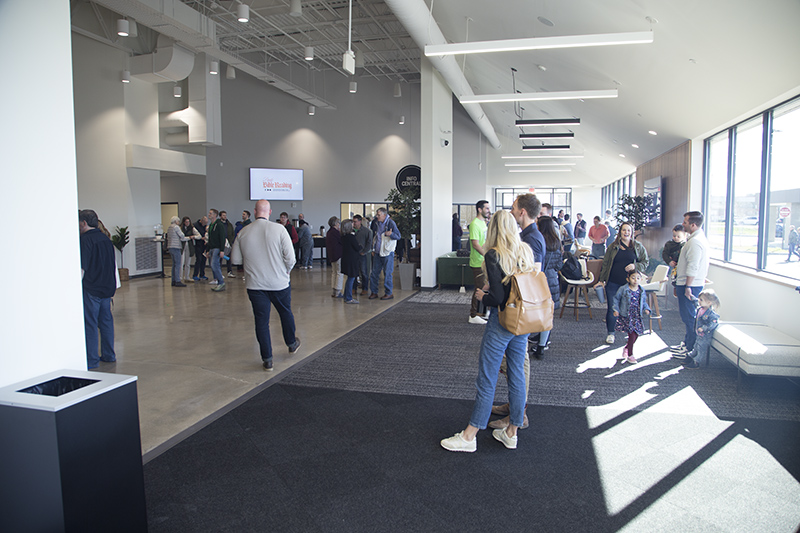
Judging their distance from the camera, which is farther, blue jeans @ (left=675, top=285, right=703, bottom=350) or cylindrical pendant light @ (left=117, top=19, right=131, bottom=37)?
cylindrical pendant light @ (left=117, top=19, right=131, bottom=37)

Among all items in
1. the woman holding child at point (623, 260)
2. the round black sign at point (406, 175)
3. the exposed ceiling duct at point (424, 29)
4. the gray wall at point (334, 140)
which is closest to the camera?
the woman holding child at point (623, 260)

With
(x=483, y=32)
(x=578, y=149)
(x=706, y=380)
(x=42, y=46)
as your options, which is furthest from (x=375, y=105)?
(x=42, y=46)

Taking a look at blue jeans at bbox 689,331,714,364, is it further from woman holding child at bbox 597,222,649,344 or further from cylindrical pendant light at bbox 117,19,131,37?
cylindrical pendant light at bbox 117,19,131,37

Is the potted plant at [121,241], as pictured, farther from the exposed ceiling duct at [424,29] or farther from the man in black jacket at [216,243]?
the exposed ceiling duct at [424,29]

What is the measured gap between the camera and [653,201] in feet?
33.9

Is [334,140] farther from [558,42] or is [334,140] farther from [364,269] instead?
[558,42]

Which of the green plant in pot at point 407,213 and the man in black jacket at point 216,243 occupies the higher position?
the green plant in pot at point 407,213

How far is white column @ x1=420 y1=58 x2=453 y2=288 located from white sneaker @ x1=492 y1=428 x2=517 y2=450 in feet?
23.3

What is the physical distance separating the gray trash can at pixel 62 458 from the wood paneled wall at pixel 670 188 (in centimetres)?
892

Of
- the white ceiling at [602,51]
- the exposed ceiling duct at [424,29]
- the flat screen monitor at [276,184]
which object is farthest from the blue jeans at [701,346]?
the flat screen monitor at [276,184]

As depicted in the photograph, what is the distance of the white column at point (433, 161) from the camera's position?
33.2ft

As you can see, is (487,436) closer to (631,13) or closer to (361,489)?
(361,489)

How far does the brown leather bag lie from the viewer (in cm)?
295

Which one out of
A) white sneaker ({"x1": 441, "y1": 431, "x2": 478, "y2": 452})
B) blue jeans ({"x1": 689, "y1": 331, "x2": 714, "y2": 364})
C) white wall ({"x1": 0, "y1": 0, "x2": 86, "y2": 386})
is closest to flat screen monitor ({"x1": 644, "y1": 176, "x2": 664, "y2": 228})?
blue jeans ({"x1": 689, "y1": 331, "x2": 714, "y2": 364})
